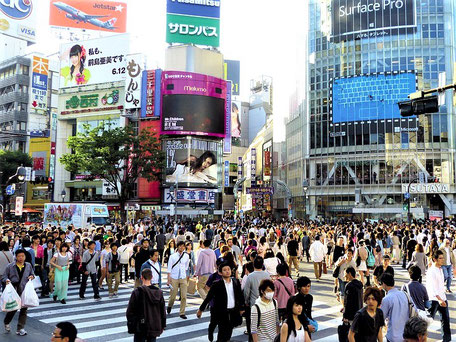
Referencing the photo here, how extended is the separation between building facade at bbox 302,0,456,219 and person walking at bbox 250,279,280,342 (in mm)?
51234

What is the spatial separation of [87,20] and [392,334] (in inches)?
3537

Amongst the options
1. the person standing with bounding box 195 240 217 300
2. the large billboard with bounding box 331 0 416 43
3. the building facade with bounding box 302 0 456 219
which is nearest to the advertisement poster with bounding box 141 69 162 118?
the building facade with bounding box 302 0 456 219

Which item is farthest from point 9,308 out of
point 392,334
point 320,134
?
point 320,134

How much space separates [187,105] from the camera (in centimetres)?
6131

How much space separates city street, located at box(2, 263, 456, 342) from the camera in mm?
9031

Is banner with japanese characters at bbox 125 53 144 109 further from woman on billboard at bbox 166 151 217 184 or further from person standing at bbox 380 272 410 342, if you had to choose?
person standing at bbox 380 272 410 342

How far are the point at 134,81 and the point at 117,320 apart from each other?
2294 inches

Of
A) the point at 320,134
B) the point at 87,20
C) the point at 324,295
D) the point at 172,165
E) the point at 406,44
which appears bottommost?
the point at 324,295

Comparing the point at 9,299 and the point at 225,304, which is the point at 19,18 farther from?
the point at 225,304

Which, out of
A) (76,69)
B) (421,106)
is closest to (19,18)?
(76,69)

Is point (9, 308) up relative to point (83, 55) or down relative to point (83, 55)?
down

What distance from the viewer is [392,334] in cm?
604

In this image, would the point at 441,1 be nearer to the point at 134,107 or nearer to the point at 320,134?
the point at 320,134

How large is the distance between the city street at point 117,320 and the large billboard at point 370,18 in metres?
53.0
